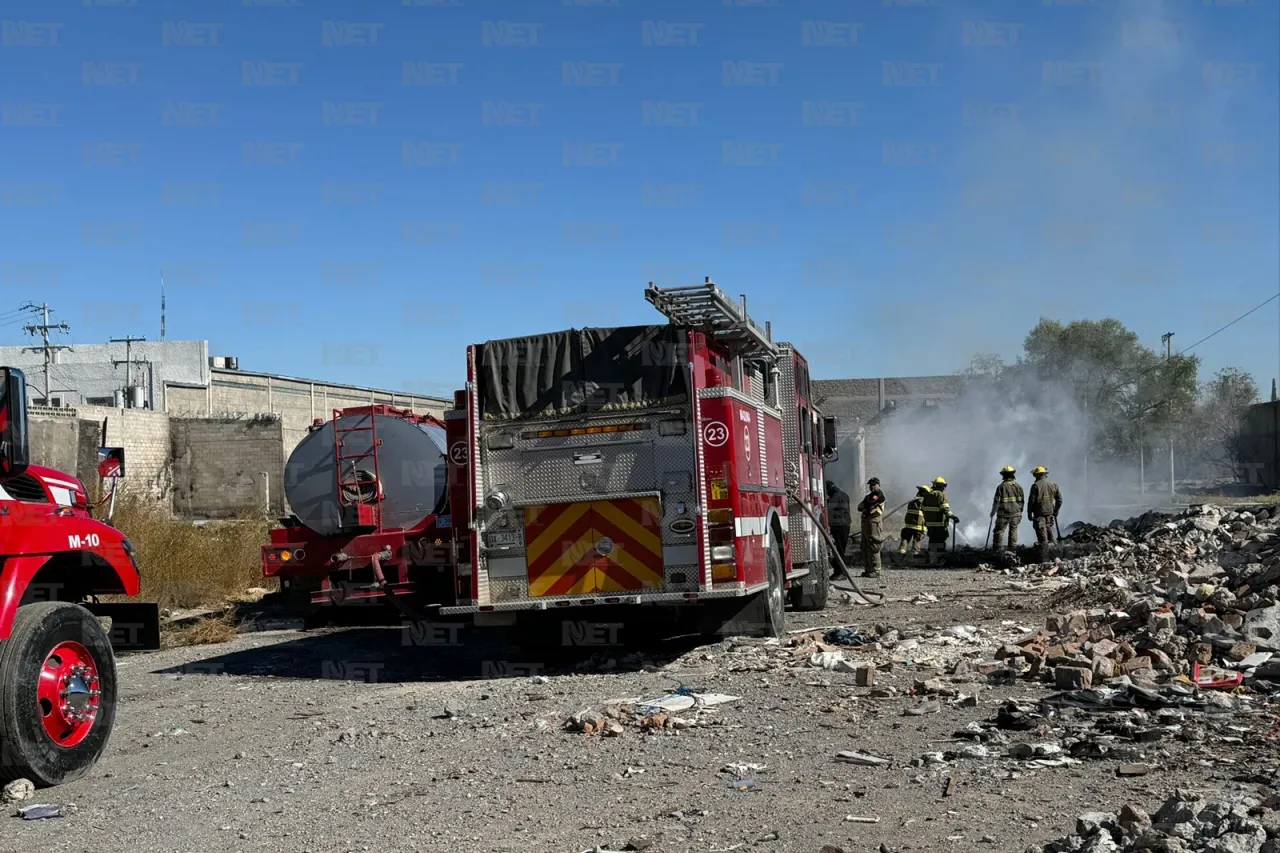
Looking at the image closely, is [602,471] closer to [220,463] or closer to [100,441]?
[100,441]

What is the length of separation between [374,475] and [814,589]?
551 centimetres

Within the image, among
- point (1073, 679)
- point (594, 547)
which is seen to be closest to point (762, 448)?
point (594, 547)

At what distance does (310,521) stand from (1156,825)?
10848 millimetres

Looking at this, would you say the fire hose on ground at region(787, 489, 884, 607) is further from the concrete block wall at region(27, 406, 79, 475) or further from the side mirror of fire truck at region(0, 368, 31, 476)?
the concrete block wall at region(27, 406, 79, 475)

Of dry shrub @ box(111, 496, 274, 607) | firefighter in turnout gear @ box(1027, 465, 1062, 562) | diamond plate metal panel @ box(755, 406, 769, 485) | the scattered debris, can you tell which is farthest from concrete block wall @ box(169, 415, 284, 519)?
the scattered debris

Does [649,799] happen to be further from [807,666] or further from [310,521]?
[310,521]

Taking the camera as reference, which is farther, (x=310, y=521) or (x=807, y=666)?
(x=310, y=521)

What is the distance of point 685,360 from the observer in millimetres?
10102

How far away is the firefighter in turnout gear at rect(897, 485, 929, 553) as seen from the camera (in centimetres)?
2153

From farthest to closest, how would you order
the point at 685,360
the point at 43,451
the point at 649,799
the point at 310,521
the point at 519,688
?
the point at 43,451 → the point at 310,521 → the point at 685,360 → the point at 519,688 → the point at 649,799

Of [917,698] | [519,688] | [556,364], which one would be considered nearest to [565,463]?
[556,364]

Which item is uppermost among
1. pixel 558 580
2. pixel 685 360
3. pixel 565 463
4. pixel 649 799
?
pixel 685 360

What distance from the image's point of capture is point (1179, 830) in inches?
166

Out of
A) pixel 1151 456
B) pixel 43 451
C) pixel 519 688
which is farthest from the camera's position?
pixel 1151 456
